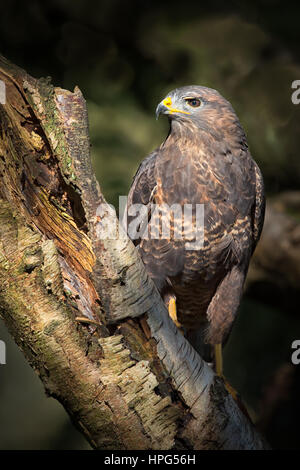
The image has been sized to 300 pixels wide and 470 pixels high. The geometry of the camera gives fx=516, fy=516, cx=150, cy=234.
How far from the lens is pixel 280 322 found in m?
5.20

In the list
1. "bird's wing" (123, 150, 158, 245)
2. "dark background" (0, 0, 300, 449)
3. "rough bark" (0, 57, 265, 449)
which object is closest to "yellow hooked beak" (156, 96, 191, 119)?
"bird's wing" (123, 150, 158, 245)

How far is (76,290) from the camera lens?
2.02 meters

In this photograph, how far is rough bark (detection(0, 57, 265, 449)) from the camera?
74.1 inches

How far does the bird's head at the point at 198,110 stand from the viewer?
2.76m

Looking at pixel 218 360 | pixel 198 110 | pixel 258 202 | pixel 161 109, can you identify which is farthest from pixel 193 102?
pixel 218 360

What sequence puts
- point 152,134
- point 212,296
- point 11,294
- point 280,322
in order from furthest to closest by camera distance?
point 280,322, point 152,134, point 212,296, point 11,294

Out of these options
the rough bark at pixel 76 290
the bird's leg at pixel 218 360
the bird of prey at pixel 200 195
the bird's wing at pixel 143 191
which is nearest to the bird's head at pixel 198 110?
the bird of prey at pixel 200 195

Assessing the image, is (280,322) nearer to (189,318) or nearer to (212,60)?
(189,318)

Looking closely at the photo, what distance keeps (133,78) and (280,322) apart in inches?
109

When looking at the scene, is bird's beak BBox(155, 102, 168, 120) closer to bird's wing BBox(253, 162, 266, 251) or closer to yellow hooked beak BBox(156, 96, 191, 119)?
yellow hooked beak BBox(156, 96, 191, 119)

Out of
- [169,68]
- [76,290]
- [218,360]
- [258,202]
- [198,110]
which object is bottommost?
[218,360]

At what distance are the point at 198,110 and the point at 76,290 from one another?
1.28 meters

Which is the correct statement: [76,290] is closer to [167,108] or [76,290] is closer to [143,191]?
[143,191]
